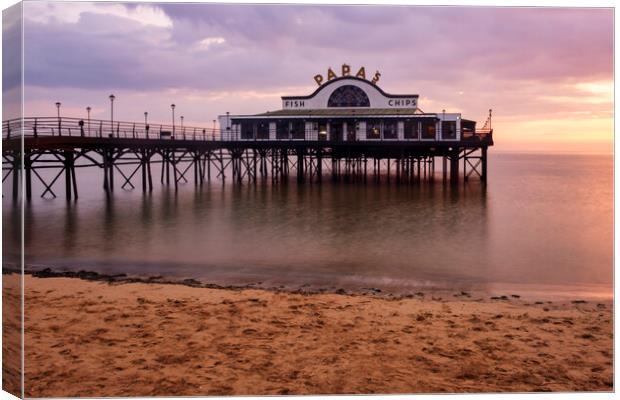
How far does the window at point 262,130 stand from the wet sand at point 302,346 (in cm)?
2992

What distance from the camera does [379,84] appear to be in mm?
41125

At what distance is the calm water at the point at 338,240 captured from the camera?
43.6 feet

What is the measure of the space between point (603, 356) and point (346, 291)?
486 centimetres

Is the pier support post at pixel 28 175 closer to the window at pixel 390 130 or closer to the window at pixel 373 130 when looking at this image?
the window at pixel 373 130

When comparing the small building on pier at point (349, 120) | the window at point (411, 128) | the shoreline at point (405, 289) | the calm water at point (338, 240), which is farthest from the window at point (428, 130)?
the shoreline at point (405, 289)

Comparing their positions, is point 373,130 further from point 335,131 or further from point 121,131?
point 121,131

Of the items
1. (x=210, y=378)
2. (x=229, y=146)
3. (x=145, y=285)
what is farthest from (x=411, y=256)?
(x=229, y=146)

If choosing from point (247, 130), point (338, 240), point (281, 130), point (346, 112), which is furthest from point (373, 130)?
point (338, 240)

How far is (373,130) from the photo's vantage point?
125 feet

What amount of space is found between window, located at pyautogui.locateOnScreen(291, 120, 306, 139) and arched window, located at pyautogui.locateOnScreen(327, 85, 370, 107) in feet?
8.88

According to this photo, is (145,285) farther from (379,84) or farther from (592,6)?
(379,84)

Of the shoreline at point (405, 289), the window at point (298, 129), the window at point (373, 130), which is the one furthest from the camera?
the window at point (298, 129)

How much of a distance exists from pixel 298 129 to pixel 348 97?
13.1ft

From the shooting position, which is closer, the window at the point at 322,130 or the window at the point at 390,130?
the window at the point at 390,130
